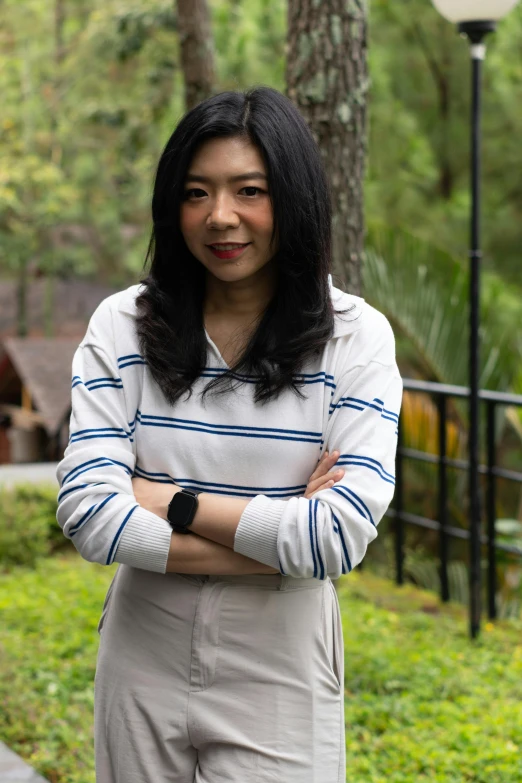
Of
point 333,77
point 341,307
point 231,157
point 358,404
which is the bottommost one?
point 358,404

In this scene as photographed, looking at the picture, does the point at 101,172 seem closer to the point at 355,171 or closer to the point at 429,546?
the point at 429,546

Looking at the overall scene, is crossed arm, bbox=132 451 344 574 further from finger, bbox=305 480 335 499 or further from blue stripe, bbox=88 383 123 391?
blue stripe, bbox=88 383 123 391

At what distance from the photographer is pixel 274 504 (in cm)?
173

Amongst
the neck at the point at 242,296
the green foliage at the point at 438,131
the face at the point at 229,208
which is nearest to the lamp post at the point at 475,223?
the neck at the point at 242,296

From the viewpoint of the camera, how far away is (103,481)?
5.81ft

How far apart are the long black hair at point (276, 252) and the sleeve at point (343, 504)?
0.11 metres

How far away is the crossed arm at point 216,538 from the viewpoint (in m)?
1.73

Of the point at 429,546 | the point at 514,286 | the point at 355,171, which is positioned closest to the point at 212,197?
the point at 355,171

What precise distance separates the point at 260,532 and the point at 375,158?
44.5 feet

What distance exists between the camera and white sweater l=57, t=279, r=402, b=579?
1.71m

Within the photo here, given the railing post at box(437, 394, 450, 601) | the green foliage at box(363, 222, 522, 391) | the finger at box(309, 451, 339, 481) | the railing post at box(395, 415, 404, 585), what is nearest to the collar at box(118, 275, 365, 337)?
the finger at box(309, 451, 339, 481)

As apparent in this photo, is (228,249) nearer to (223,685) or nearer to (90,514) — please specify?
(90,514)

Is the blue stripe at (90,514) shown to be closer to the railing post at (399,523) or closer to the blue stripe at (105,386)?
the blue stripe at (105,386)

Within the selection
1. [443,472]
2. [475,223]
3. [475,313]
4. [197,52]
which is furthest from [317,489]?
[197,52]
